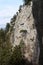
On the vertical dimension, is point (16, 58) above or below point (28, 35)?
below

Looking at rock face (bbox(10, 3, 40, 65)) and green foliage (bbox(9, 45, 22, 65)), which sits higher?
rock face (bbox(10, 3, 40, 65))

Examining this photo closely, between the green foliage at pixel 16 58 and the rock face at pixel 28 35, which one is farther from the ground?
the rock face at pixel 28 35

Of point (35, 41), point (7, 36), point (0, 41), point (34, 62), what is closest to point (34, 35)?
point (35, 41)

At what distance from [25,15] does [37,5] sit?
646 cm

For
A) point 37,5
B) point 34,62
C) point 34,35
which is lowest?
point 34,62

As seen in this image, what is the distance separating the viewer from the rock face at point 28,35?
2580cm

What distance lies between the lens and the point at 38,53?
24.3 metres

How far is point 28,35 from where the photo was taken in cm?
2808

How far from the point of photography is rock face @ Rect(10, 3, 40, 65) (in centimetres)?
2580

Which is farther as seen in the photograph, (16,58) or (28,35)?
(28,35)

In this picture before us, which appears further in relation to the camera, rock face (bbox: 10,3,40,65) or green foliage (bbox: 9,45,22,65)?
rock face (bbox: 10,3,40,65)

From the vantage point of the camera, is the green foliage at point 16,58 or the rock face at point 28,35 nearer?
the green foliage at point 16,58

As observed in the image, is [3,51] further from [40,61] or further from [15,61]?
[40,61]

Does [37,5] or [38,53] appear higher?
[37,5]
